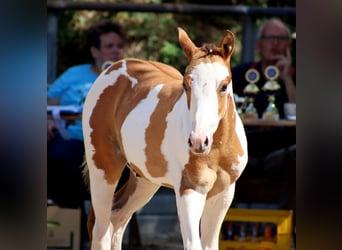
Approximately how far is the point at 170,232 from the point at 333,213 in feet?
15.2

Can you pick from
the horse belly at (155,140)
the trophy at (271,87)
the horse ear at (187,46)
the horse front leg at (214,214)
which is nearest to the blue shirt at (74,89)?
the trophy at (271,87)

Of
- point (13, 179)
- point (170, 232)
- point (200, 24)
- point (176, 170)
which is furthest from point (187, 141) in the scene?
point (200, 24)

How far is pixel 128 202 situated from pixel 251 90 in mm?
1740

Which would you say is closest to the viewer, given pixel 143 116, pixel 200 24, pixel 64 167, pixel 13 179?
pixel 13 179

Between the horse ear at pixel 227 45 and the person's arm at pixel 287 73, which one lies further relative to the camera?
the person's arm at pixel 287 73

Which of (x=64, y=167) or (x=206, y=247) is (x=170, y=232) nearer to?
(x=64, y=167)

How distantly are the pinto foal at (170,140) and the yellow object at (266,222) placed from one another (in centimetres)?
114

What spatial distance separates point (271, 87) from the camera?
6.45m

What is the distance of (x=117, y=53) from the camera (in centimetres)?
Answer: 672

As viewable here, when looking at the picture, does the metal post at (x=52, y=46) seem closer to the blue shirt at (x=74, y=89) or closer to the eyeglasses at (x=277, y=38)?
the blue shirt at (x=74, y=89)

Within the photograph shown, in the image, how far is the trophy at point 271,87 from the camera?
622 centimetres

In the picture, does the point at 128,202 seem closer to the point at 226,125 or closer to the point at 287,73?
the point at 226,125

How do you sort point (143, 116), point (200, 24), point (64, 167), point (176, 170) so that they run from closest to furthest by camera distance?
point (176, 170) → point (143, 116) → point (64, 167) → point (200, 24)

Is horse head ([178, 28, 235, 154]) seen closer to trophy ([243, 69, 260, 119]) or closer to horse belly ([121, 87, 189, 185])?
horse belly ([121, 87, 189, 185])
